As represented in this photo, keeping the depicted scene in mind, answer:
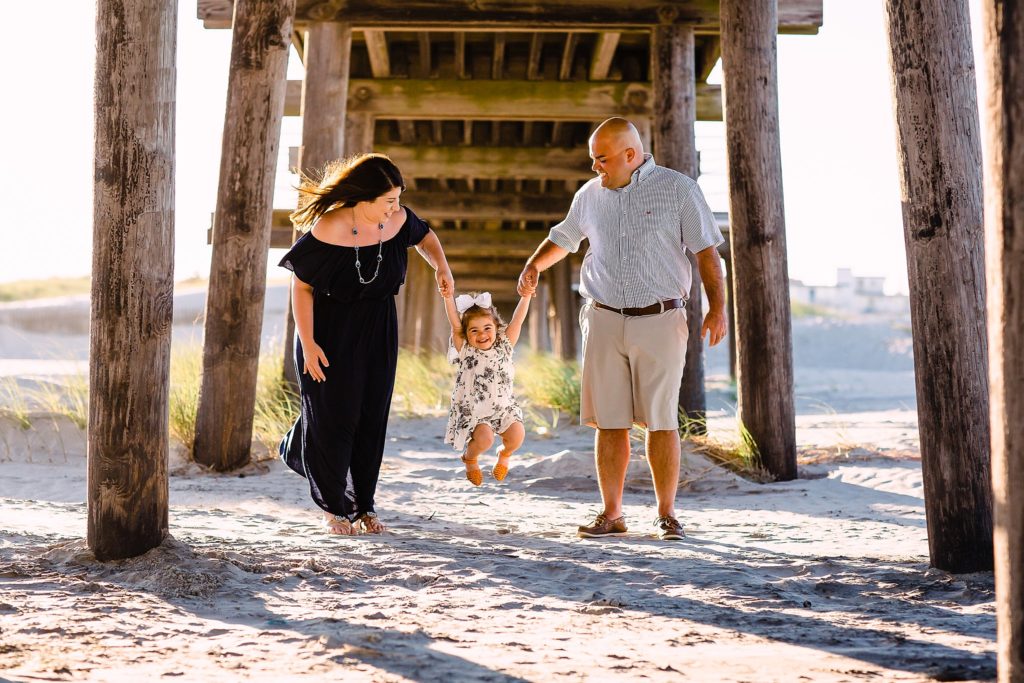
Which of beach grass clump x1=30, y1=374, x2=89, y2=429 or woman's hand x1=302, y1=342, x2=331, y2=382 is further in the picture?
beach grass clump x1=30, y1=374, x2=89, y2=429

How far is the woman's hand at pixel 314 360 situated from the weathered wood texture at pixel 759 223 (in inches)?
120

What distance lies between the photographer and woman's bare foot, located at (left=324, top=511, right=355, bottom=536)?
4.67m

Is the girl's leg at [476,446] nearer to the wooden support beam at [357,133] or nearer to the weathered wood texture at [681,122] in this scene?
the weathered wood texture at [681,122]

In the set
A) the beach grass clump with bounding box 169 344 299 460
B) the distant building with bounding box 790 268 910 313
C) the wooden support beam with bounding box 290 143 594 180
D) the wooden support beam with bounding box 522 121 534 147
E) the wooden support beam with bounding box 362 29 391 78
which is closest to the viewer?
the beach grass clump with bounding box 169 344 299 460

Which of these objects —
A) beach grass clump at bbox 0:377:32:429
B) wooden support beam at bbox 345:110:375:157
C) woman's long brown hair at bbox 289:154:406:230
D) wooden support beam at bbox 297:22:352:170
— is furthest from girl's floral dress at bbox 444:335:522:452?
wooden support beam at bbox 345:110:375:157

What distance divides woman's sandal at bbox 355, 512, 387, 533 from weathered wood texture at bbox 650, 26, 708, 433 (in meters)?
4.01

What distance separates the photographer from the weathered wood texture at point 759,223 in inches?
264

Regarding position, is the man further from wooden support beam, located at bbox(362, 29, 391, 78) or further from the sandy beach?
wooden support beam, located at bbox(362, 29, 391, 78)

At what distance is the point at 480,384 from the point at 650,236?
3.71 feet

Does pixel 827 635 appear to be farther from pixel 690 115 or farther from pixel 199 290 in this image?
pixel 199 290

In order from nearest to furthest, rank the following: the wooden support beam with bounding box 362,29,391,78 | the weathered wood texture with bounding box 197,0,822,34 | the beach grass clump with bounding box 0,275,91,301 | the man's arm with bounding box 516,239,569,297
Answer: the man's arm with bounding box 516,239,569,297
the weathered wood texture with bounding box 197,0,822,34
the wooden support beam with bounding box 362,29,391,78
the beach grass clump with bounding box 0,275,91,301

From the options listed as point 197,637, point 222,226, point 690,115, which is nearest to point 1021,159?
point 197,637

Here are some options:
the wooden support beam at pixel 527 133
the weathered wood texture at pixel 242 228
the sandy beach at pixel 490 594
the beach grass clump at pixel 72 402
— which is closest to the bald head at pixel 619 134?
the sandy beach at pixel 490 594

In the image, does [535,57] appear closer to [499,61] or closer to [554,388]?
[499,61]
